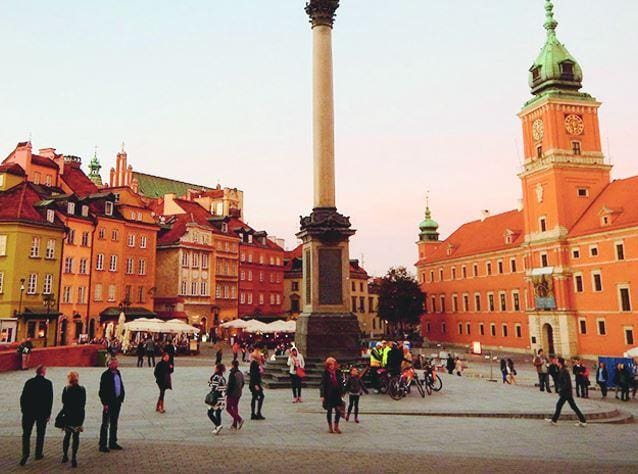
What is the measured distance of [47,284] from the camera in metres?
48.1

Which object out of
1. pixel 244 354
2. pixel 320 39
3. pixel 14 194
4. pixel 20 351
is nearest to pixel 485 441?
pixel 320 39

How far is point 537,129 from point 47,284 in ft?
178

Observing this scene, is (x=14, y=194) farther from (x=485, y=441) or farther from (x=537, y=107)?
(x=537, y=107)

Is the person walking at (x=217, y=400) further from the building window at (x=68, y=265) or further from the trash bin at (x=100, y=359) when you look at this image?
the building window at (x=68, y=265)

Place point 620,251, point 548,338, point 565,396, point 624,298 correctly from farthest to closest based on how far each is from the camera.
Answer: point 548,338, point 620,251, point 624,298, point 565,396

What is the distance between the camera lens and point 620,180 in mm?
60219

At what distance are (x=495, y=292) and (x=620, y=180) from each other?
20742 mm

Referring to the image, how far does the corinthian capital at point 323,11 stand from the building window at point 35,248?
33847 mm

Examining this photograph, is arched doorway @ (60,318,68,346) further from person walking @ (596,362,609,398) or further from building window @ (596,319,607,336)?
building window @ (596,319,607,336)

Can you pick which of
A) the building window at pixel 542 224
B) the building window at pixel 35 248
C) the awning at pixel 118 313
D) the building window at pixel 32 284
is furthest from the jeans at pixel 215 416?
the building window at pixel 542 224

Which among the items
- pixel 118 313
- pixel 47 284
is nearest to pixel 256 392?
pixel 47 284

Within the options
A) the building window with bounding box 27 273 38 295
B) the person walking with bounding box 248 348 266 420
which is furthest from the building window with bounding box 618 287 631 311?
the building window with bounding box 27 273 38 295

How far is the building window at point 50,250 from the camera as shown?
157 ft

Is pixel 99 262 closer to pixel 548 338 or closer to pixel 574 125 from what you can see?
pixel 548 338
